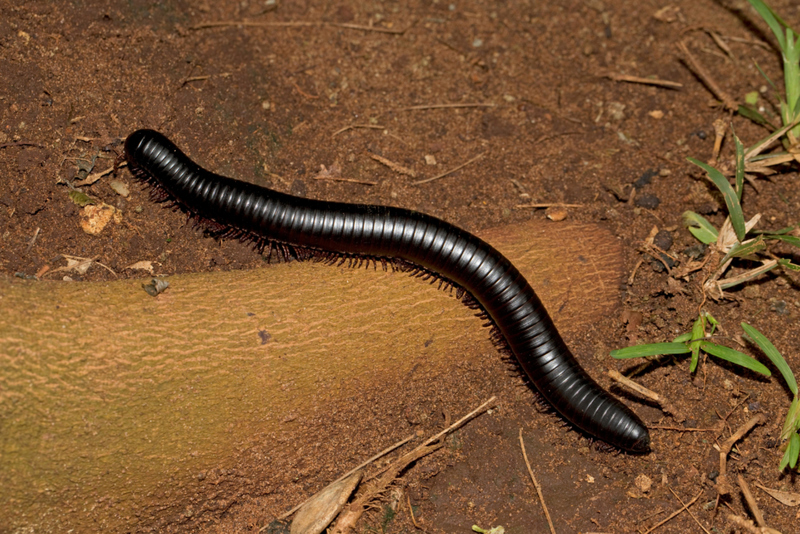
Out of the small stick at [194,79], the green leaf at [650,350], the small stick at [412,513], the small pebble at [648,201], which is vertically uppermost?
the small stick at [194,79]

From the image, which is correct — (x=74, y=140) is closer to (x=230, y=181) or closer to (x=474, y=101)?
(x=230, y=181)

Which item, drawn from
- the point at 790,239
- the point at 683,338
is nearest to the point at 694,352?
the point at 683,338

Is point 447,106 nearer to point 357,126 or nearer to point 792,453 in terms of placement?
point 357,126

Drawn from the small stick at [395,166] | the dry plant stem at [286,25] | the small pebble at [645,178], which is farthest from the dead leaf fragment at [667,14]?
the small stick at [395,166]

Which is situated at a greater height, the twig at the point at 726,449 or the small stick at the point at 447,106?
the small stick at the point at 447,106

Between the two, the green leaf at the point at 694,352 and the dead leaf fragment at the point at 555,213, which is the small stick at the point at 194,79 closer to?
the dead leaf fragment at the point at 555,213

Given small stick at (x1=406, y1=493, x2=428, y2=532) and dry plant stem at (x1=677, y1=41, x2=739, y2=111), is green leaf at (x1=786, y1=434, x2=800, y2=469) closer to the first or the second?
small stick at (x1=406, y1=493, x2=428, y2=532)

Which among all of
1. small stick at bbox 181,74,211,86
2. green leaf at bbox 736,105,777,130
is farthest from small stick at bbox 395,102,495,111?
green leaf at bbox 736,105,777,130
